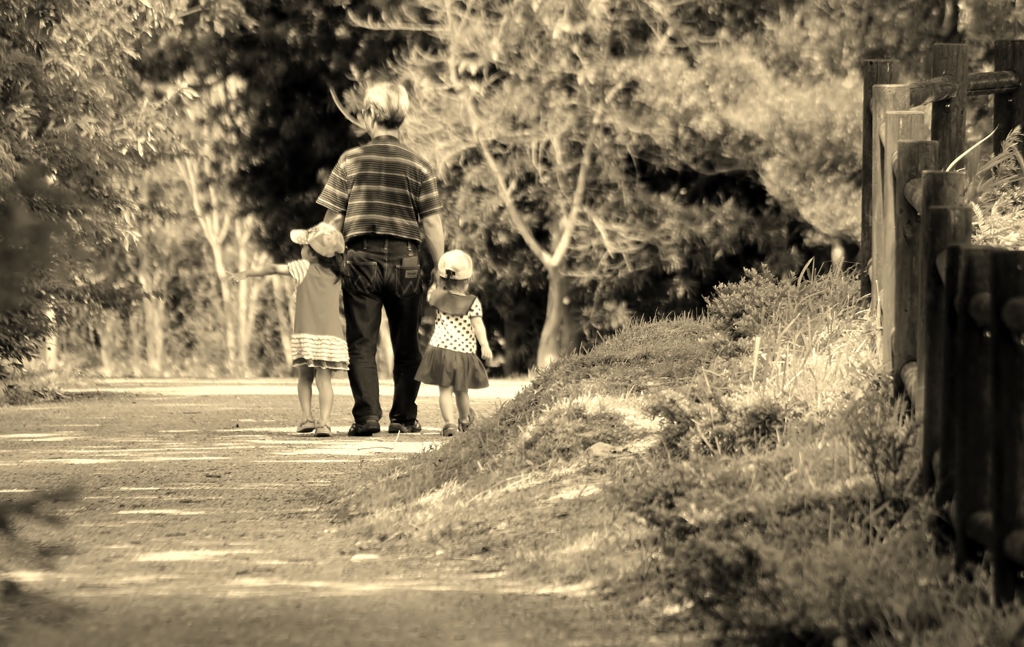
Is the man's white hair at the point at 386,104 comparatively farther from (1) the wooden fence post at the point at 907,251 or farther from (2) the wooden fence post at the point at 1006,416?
(2) the wooden fence post at the point at 1006,416

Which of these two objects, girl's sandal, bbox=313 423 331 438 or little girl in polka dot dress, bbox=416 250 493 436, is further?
girl's sandal, bbox=313 423 331 438

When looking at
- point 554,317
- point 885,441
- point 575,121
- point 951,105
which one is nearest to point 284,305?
point 554,317

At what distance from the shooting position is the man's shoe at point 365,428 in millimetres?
10719

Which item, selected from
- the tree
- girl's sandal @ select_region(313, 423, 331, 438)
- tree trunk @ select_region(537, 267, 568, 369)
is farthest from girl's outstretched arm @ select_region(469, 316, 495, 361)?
tree trunk @ select_region(537, 267, 568, 369)

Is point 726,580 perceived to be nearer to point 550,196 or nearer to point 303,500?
point 303,500

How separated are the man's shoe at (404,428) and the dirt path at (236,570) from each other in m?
0.34

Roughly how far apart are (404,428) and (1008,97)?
4672 mm

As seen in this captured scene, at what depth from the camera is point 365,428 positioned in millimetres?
10719

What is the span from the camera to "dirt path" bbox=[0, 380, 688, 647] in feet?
15.1

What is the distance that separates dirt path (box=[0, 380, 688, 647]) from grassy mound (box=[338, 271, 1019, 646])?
279mm

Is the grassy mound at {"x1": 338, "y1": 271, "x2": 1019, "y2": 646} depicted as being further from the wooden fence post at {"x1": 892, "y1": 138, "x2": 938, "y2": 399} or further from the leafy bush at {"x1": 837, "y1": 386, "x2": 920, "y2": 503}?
the wooden fence post at {"x1": 892, "y1": 138, "x2": 938, "y2": 399}

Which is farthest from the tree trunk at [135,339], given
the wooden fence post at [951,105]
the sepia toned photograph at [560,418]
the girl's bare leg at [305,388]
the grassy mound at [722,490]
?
the wooden fence post at [951,105]

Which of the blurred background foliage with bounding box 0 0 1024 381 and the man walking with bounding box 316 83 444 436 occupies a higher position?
the blurred background foliage with bounding box 0 0 1024 381

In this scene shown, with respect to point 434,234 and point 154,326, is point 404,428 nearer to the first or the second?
A: point 434,234
